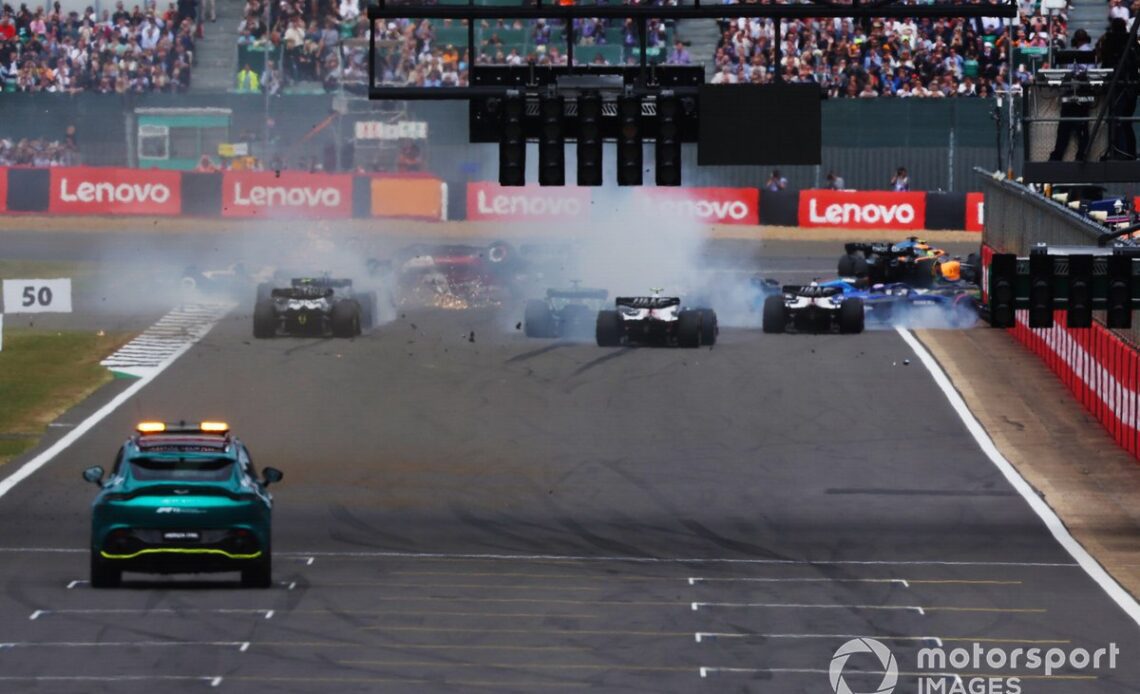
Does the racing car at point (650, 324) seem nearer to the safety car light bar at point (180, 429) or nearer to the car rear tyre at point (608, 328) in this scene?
the car rear tyre at point (608, 328)

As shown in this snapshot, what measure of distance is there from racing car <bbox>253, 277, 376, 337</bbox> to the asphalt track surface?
1.71 ft

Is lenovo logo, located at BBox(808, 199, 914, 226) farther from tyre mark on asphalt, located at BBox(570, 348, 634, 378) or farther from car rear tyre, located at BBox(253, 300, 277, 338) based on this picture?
car rear tyre, located at BBox(253, 300, 277, 338)

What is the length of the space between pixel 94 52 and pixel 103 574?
1757 inches

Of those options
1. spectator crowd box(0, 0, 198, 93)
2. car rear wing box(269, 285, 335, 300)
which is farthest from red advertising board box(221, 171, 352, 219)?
car rear wing box(269, 285, 335, 300)

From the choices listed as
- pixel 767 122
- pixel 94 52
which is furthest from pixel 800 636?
pixel 94 52

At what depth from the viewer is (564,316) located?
43.8 meters

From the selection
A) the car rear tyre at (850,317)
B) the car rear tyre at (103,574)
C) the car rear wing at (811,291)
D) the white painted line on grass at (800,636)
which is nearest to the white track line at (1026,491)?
the car rear tyre at (850,317)

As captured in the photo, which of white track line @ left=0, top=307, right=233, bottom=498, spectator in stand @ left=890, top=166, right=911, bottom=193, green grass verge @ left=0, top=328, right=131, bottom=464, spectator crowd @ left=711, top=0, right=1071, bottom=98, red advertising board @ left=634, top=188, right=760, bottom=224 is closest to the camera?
white track line @ left=0, top=307, right=233, bottom=498

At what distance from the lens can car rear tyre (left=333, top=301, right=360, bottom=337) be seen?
43.4 meters

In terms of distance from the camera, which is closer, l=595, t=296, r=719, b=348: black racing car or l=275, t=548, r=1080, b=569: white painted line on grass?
l=275, t=548, r=1080, b=569: white painted line on grass

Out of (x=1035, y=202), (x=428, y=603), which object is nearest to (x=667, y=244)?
(x=1035, y=202)

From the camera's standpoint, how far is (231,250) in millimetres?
56375

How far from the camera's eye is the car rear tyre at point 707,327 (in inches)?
1679

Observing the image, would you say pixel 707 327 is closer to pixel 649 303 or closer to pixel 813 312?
pixel 649 303
